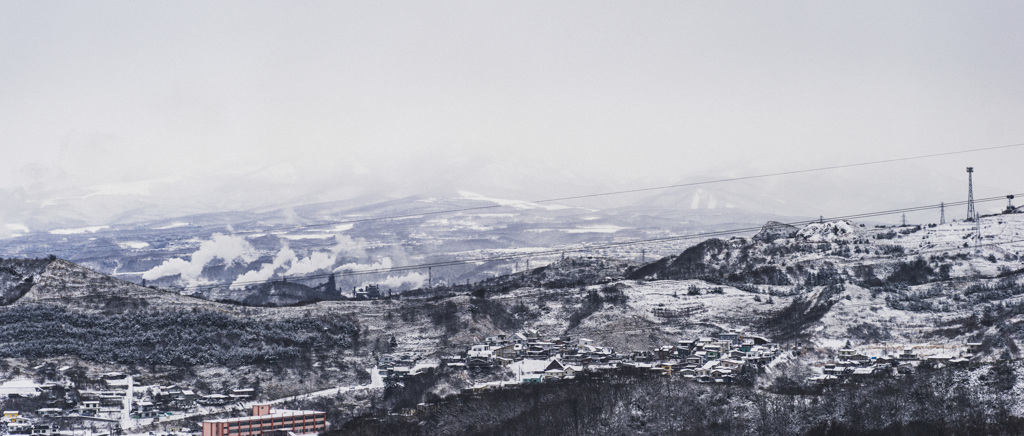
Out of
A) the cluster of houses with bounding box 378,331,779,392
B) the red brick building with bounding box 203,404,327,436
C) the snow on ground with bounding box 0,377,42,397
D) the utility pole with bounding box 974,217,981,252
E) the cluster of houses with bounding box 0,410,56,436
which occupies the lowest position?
the red brick building with bounding box 203,404,327,436

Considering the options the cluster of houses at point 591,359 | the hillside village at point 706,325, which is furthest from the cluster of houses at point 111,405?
the cluster of houses at point 591,359

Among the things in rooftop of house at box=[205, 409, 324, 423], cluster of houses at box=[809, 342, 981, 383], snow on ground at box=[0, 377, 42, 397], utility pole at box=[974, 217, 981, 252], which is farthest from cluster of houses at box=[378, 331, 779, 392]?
utility pole at box=[974, 217, 981, 252]

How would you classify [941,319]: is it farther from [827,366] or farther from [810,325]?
[827,366]

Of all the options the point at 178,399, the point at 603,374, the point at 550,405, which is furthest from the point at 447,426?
the point at 178,399

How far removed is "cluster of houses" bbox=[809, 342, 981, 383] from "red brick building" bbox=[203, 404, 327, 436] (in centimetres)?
3019

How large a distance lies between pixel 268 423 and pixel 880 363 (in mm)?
38115

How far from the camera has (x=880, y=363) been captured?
92312 millimetres

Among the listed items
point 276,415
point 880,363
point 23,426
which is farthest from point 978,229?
point 23,426

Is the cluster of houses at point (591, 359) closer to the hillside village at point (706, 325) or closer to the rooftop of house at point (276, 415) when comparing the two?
the hillside village at point (706, 325)

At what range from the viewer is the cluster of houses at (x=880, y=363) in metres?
87.6

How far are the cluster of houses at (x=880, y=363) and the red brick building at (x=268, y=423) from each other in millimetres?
30191

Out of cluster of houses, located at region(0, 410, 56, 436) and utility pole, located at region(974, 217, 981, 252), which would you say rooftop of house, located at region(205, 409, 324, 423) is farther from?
utility pole, located at region(974, 217, 981, 252)

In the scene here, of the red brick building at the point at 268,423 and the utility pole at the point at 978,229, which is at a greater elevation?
the utility pole at the point at 978,229

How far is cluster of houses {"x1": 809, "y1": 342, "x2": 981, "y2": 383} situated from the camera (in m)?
87.6
